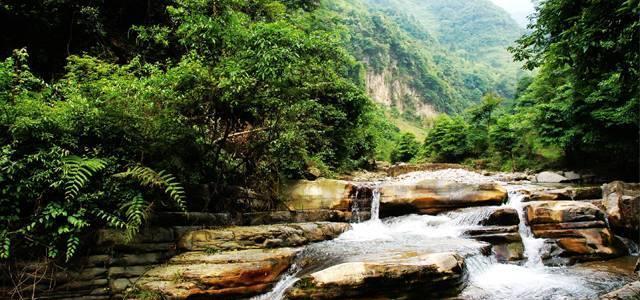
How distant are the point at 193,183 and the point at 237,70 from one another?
2.81 metres

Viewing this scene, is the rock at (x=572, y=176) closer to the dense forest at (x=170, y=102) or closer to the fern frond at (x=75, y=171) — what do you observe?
the dense forest at (x=170, y=102)

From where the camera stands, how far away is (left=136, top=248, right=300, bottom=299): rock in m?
5.45

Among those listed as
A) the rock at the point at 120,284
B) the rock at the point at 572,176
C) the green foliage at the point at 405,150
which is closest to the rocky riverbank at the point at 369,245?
the rock at the point at 120,284

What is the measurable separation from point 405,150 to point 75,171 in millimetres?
41852

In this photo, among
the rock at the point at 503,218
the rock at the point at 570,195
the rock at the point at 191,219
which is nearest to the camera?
the rock at the point at 191,219

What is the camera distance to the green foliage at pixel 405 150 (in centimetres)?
4444

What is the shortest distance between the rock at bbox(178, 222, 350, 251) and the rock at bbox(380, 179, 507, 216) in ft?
13.0

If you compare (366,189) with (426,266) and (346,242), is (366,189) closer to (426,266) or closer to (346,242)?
(346,242)

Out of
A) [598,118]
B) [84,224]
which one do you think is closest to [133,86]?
[84,224]

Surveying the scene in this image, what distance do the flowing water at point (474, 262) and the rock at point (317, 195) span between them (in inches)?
59.1

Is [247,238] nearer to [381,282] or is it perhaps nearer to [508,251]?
[381,282]

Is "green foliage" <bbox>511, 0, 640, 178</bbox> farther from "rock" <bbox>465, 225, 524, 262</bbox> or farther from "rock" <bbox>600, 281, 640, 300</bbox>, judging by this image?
"rock" <bbox>465, 225, 524, 262</bbox>

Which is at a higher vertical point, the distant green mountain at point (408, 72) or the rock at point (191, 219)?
the distant green mountain at point (408, 72)

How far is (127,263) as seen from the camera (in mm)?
5855
